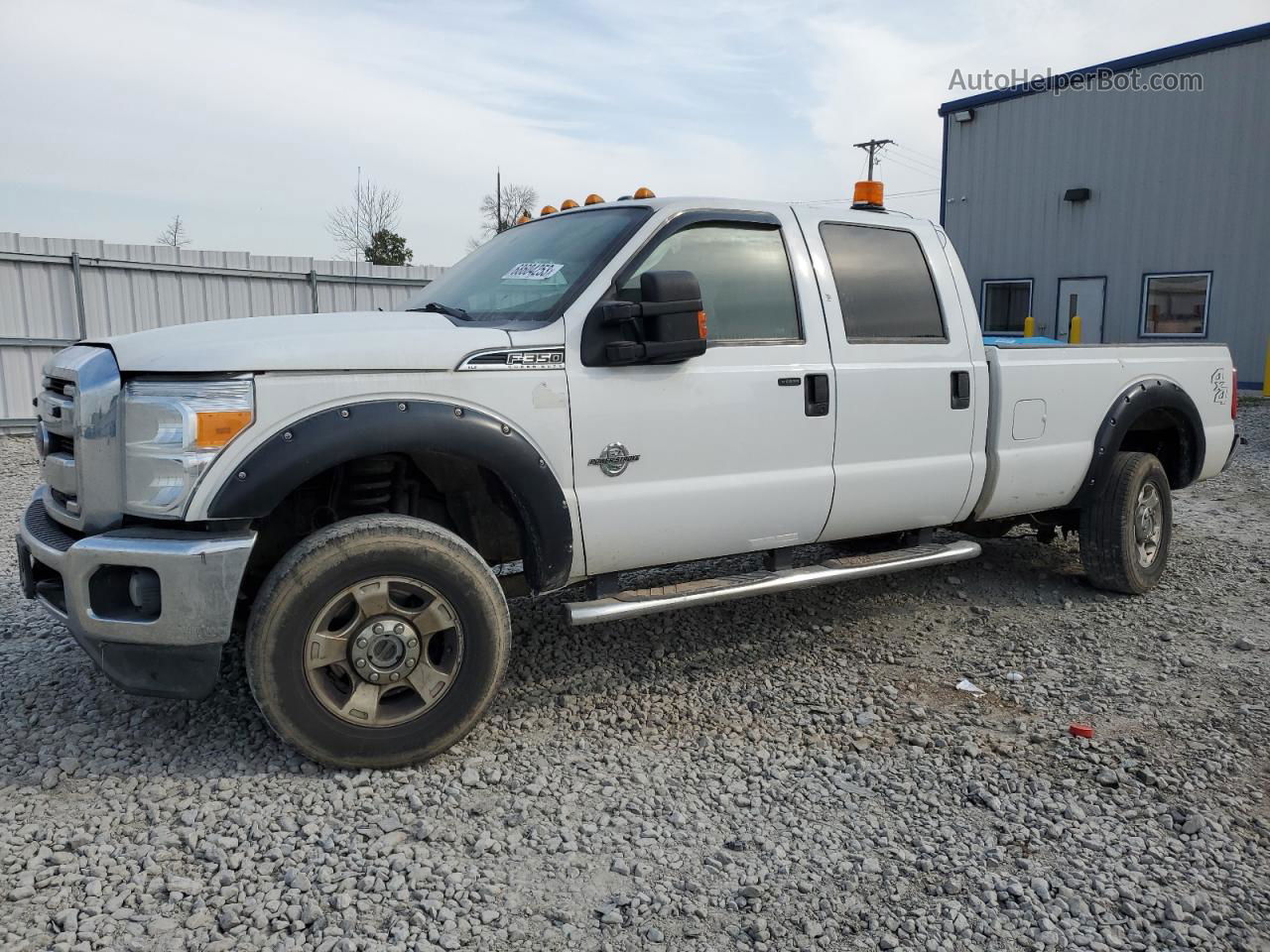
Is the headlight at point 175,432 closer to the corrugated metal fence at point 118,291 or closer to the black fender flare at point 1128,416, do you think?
the black fender flare at point 1128,416

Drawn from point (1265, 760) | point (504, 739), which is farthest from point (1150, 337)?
point (504, 739)

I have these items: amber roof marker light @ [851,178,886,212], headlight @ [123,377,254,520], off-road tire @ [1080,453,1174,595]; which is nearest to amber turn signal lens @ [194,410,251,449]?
headlight @ [123,377,254,520]

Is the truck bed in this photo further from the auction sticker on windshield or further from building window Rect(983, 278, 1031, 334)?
building window Rect(983, 278, 1031, 334)

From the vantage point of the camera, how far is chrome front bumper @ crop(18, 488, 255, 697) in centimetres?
303

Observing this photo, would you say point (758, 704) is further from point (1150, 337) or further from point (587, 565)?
point (1150, 337)

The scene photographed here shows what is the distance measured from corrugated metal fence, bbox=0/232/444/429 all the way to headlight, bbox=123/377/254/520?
10150 millimetres

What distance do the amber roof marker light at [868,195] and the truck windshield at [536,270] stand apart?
144 cm

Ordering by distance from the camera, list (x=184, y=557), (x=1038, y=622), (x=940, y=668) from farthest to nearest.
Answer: (x=1038, y=622)
(x=940, y=668)
(x=184, y=557)

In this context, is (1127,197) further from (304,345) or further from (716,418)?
(304,345)

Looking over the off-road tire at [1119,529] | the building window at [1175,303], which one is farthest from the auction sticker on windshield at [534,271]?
the building window at [1175,303]

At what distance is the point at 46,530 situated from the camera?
3.47 meters

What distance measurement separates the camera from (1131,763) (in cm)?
353

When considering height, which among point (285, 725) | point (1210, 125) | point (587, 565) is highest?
point (1210, 125)

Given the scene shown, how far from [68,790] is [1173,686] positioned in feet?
14.4
